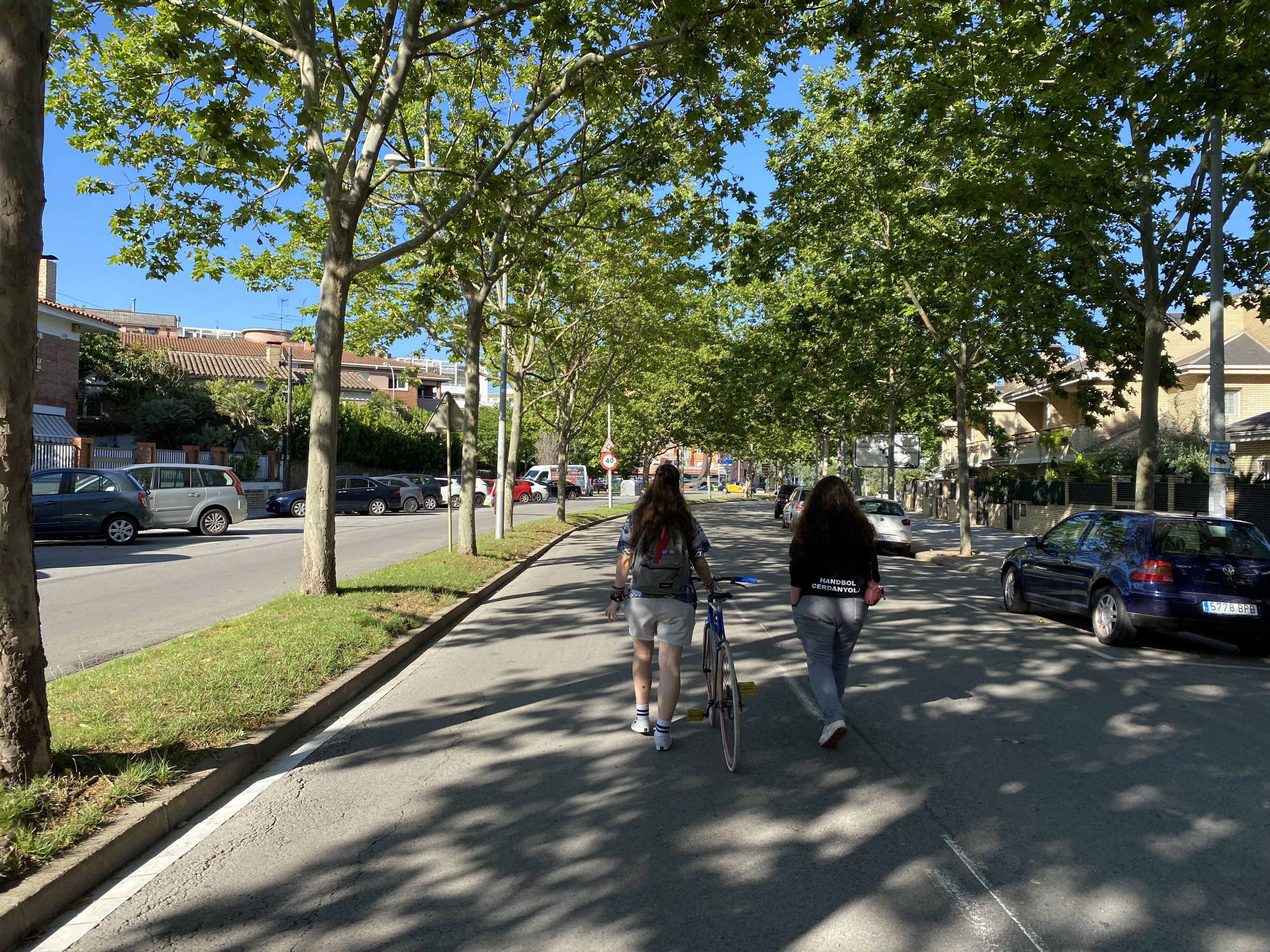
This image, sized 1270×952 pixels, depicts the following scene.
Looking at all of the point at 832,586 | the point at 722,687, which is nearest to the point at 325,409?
the point at 722,687

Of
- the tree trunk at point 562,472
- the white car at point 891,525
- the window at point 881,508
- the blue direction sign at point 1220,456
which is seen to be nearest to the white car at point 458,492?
the tree trunk at point 562,472

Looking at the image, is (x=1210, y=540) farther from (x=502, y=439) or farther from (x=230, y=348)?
(x=230, y=348)

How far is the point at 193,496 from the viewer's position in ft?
77.1

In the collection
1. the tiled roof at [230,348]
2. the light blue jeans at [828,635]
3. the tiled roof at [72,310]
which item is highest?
the tiled roof at [230,348]

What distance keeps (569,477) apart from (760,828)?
2603 inches

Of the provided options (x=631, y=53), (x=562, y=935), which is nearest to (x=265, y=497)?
(x=631, y=53)

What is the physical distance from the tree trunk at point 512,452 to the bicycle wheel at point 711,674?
1666 cm

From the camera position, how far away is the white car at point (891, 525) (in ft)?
81.9

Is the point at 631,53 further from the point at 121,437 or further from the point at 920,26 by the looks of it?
the point at 121,437

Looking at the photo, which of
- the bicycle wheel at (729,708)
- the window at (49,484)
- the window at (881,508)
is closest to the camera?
the bicycle wheel at (729,708)

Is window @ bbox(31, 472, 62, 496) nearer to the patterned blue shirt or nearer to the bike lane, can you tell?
the bike lane

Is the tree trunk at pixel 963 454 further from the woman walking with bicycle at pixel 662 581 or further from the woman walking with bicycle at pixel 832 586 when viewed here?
the woman walking with bicycle at pixel 662 581

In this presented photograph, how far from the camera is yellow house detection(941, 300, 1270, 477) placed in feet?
99.2

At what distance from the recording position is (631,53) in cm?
1132
